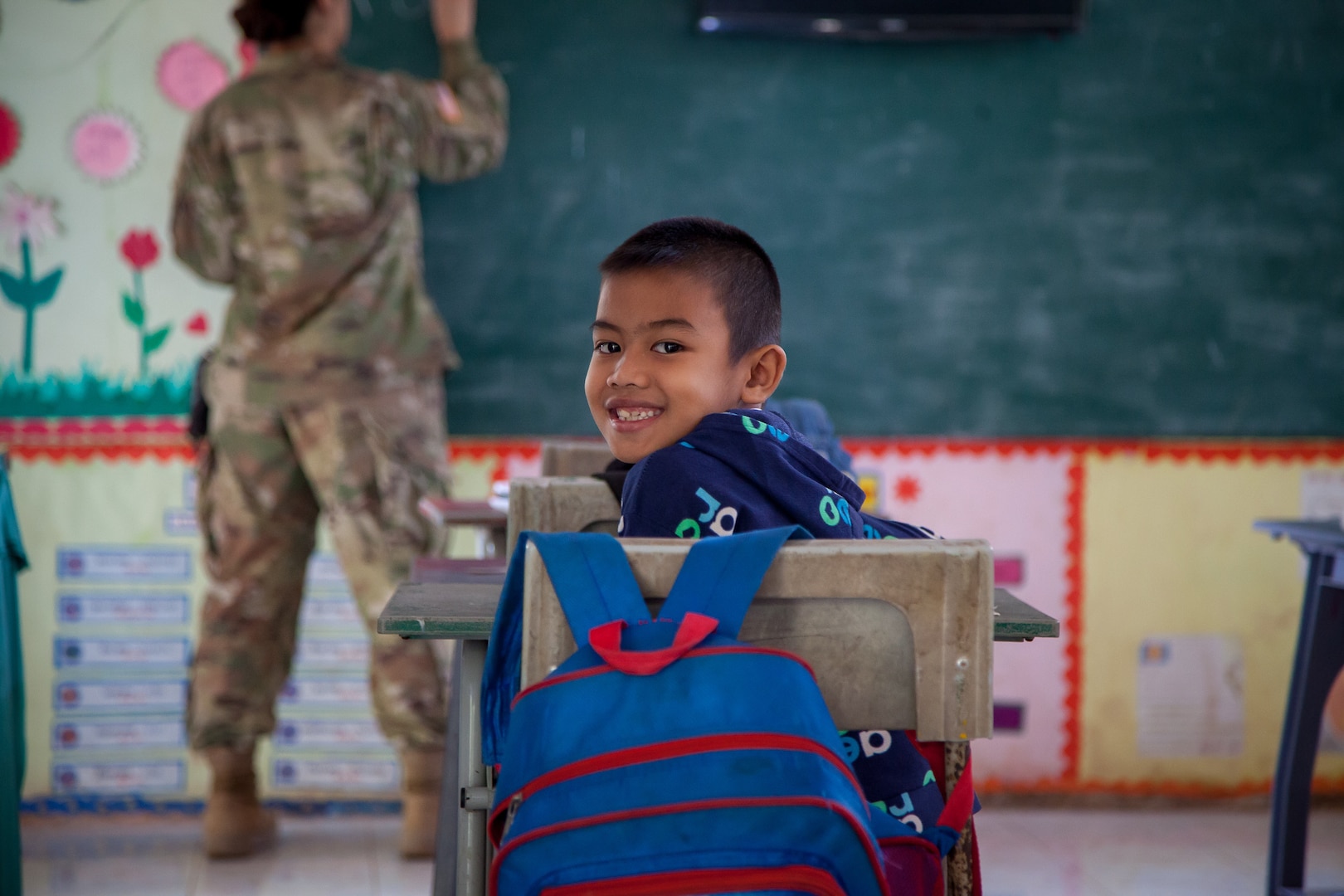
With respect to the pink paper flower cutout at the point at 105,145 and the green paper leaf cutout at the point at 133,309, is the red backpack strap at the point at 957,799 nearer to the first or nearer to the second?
the green paper leaf cutout at the point at 133,309

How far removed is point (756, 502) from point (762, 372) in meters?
0.38

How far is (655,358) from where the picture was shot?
144cm

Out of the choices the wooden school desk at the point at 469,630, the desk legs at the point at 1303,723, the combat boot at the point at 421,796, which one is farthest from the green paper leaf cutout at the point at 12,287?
the desk legs at the point at 1303,723

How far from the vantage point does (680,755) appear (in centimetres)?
96

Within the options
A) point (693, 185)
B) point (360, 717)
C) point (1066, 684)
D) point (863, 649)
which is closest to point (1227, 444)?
point (1066, 684)

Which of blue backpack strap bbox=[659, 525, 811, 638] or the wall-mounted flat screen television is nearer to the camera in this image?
blue backpack strap bbox=[659, 525, 811, 638]

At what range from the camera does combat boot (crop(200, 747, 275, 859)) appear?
2.86 meters

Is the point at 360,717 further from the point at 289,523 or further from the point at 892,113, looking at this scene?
the point at 892,113

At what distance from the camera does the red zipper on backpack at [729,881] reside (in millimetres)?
952

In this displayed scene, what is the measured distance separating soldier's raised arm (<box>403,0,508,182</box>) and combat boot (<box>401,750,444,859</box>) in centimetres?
131

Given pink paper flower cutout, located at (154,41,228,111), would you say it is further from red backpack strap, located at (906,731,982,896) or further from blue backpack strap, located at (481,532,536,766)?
red backpack strap, located at (906,731,982,896)

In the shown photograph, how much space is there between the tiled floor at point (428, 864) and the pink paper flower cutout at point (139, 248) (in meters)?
1.37

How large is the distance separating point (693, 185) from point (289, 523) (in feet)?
4.27

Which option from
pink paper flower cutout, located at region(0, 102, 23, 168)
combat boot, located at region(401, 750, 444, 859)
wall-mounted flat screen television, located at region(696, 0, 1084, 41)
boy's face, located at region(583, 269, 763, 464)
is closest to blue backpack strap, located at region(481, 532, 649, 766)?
boy's face, located at region(583, 269, 763, 464)
